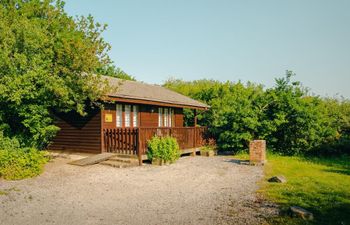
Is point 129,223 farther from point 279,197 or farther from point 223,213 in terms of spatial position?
point 279,197

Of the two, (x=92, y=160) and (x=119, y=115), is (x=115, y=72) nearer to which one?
(x=119, y=115)

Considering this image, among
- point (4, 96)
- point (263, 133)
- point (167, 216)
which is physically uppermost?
point (4, 96)

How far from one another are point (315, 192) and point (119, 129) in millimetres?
9848

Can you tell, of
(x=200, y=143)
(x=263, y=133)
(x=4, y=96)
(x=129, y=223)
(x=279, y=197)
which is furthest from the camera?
(x=200, y=143)

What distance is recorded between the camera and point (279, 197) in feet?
27.3

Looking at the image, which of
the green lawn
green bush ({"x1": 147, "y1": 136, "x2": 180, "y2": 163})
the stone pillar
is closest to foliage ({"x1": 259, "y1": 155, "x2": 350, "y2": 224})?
the green lawn

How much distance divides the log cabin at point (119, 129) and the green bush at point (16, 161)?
4.23 m

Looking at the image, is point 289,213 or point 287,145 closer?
point 289,213

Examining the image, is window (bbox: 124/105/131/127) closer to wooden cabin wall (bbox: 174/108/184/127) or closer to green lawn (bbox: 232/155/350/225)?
wooden cabin wall (bbox: 174/108/184/127)

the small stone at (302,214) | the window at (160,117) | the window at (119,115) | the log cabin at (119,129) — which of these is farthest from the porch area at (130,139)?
the small stone at (302,214)

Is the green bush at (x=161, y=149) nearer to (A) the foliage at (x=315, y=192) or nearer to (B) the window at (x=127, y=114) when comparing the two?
(B) the window at (x=127, y=114)

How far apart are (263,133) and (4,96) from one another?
1453 centimetres

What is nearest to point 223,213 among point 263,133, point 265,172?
point 265,172

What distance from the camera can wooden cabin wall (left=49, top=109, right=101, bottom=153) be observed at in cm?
1630
